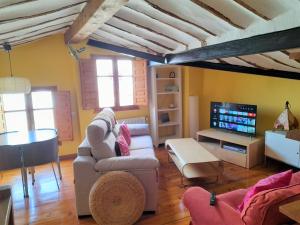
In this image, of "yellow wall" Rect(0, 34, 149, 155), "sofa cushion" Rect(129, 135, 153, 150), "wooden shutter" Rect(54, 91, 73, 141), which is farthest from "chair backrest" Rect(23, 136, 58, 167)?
"yellow wall" Rect(0, 34, 149, 155)

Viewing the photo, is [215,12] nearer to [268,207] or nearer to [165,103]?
[268,207]

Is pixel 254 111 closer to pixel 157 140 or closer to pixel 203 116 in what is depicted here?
pixel 203 116

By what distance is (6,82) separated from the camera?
312cm

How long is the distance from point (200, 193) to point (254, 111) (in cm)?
259

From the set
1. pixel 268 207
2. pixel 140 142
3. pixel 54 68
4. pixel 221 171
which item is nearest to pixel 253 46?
pixel 268 207

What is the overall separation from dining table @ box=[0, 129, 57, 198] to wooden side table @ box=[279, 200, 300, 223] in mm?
2839

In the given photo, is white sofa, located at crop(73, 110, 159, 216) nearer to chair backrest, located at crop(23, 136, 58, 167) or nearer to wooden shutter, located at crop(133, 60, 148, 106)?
chair backrest, located at crop(23, 136, 58, 167)

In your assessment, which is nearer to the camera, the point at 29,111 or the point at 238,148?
the point at 238,148

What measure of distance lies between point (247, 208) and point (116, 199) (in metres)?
1.47

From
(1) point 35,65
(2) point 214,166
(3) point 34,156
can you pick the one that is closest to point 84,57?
(1) point 35,65

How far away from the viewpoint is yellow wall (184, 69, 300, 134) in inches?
151

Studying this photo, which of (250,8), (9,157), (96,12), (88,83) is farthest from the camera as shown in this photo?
(88,83)

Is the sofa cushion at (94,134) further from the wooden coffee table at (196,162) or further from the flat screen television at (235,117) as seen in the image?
the flat screen television at (235,117)

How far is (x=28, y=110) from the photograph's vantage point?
438cm
